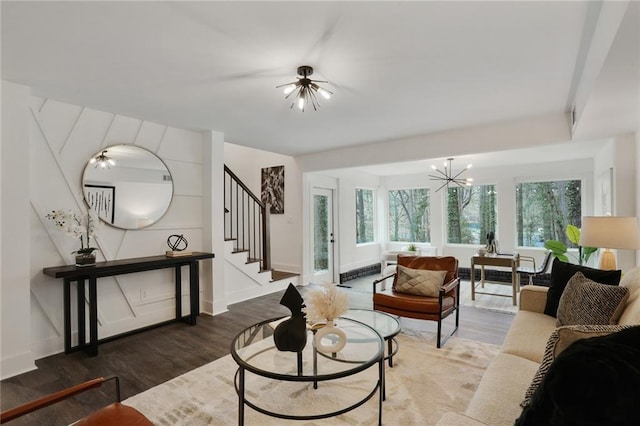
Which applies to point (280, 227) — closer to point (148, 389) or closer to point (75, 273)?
point (75, 273)

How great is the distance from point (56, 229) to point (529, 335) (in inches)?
171

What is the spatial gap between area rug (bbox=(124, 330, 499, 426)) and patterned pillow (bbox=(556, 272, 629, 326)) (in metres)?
0.85

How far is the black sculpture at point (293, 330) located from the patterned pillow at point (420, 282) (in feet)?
5.87

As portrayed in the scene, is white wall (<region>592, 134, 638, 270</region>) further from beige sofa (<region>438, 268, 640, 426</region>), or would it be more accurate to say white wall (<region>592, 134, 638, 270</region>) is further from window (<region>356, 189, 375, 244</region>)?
window (<region>356, 189, 375, 244</region>)

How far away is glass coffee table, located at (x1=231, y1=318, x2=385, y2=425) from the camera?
6.09 feet

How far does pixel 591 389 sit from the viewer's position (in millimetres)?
844

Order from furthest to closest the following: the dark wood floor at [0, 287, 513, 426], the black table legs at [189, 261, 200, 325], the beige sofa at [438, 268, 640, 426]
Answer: the black table legs at [189, 261, 200, 325], the dark wood floor at [0, 287, 513, 426], the beige sofa at [438, 268, 640, 426]

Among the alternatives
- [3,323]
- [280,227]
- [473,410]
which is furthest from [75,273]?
[280,227]

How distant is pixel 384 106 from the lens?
3.43 metres

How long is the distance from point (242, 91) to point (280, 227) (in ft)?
12.4

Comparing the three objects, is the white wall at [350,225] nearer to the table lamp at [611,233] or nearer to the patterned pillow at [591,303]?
the table lamp at [611,233]

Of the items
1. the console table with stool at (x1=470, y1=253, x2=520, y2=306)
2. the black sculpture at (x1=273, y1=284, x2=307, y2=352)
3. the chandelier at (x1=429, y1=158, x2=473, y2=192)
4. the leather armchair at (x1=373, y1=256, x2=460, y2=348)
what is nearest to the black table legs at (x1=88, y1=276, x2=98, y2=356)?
the black sculpture at (x1=273, y1=284, x2=307, y2=352)

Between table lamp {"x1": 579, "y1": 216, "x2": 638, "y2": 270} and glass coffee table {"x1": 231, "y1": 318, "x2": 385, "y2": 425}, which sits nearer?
glass coffee table {"x1": 231, "y1": 318, "x2": 385, "y2": 425}

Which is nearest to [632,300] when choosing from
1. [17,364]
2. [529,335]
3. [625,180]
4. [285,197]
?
[529,335]
